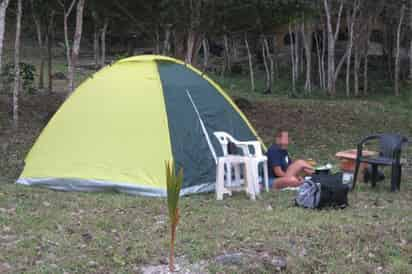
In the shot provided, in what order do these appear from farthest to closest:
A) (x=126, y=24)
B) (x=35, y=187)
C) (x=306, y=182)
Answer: (x=126, y=24), (x=35, y=187), (x=306, y=182)

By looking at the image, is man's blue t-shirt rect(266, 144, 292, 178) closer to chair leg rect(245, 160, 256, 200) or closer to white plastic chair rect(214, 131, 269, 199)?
white plastic chair rect(214, 131, 269, 199)

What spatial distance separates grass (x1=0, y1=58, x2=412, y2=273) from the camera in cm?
534

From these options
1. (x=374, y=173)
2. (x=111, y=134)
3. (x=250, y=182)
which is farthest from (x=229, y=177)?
(x=374, y=173)

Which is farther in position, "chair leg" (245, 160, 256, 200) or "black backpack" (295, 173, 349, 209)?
"chair leg" (245, 160, 256, 200)

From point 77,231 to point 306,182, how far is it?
2.45 meters

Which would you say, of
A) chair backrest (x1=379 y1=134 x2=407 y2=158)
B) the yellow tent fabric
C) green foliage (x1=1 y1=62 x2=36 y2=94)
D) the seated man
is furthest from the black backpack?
green foliage (x1=1 y1=62 x2=36 y2=94)

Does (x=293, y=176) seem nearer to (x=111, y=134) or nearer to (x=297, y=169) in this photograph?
(x=297, y=169)

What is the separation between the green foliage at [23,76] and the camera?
1608cm

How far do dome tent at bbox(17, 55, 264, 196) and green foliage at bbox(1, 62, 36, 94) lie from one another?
25.1 ft

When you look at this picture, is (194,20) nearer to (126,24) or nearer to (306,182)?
(126,24)

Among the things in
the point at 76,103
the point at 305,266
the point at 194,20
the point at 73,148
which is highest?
the point at 194,20

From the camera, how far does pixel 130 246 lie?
18.5 ft

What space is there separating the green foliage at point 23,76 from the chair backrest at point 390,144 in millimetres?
9982

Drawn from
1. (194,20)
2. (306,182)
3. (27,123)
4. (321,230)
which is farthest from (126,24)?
(321,230)
